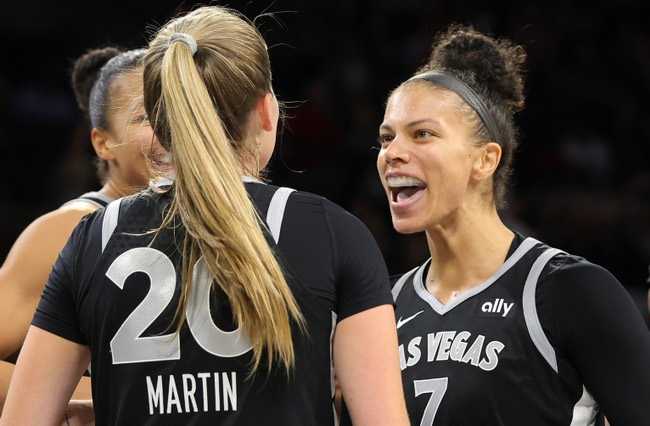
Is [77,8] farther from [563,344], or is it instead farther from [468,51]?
[563,344]

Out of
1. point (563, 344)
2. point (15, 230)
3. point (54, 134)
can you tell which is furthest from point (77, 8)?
point (563, 344)

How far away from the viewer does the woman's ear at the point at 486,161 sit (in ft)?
7.96

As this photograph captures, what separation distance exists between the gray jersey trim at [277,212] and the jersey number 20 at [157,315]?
13cm

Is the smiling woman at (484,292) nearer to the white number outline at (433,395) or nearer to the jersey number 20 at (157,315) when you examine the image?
the white number outline at (433,395)

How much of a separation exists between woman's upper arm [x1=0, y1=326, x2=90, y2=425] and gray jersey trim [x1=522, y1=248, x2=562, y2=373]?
3.45ft

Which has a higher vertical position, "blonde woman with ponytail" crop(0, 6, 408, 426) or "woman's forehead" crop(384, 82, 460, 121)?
"woman's forehead" crop(384, 82, 460, 121)

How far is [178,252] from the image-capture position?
1.56 meters

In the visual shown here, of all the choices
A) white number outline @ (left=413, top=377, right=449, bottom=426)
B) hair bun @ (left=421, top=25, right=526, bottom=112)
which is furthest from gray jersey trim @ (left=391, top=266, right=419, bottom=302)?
hair bun @ (left=421, top=25, right=526, bottom=112)

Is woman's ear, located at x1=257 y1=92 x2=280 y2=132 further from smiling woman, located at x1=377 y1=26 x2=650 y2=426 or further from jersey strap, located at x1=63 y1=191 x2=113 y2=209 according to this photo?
jersey strap, located at x1=63 y1=191 x2=113 y2=209

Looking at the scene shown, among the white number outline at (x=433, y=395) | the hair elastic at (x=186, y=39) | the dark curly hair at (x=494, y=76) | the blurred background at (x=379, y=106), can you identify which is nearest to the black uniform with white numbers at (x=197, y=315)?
the hair elastic at (x=186, y=39)

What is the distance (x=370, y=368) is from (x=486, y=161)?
42.3 inches

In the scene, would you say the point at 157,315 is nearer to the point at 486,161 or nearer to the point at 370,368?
the point at 370,368

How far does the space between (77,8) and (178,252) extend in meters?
5.60

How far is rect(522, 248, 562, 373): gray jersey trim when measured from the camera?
2.05 m
